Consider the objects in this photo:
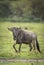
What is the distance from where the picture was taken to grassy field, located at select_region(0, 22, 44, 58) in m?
4.88

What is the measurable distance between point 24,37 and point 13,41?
A: 272mm

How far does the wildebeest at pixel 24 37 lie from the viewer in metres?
4.96

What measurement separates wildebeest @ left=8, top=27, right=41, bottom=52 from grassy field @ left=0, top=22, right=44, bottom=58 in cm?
8

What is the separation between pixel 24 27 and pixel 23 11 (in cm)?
35

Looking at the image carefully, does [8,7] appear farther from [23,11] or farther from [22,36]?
[22,36]

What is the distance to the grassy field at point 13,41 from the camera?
4879 millimetres

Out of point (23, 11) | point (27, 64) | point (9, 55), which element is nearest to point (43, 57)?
point (27, 64)

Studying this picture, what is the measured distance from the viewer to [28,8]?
16.3 ft

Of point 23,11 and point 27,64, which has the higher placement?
point 23,11

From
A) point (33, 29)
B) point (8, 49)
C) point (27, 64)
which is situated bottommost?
point (27, 64)

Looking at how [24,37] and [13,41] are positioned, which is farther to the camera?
[24,37]

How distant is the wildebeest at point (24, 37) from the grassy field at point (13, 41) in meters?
0.08

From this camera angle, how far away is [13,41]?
Answer: 4922 millimetres

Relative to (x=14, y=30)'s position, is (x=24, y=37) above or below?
below
